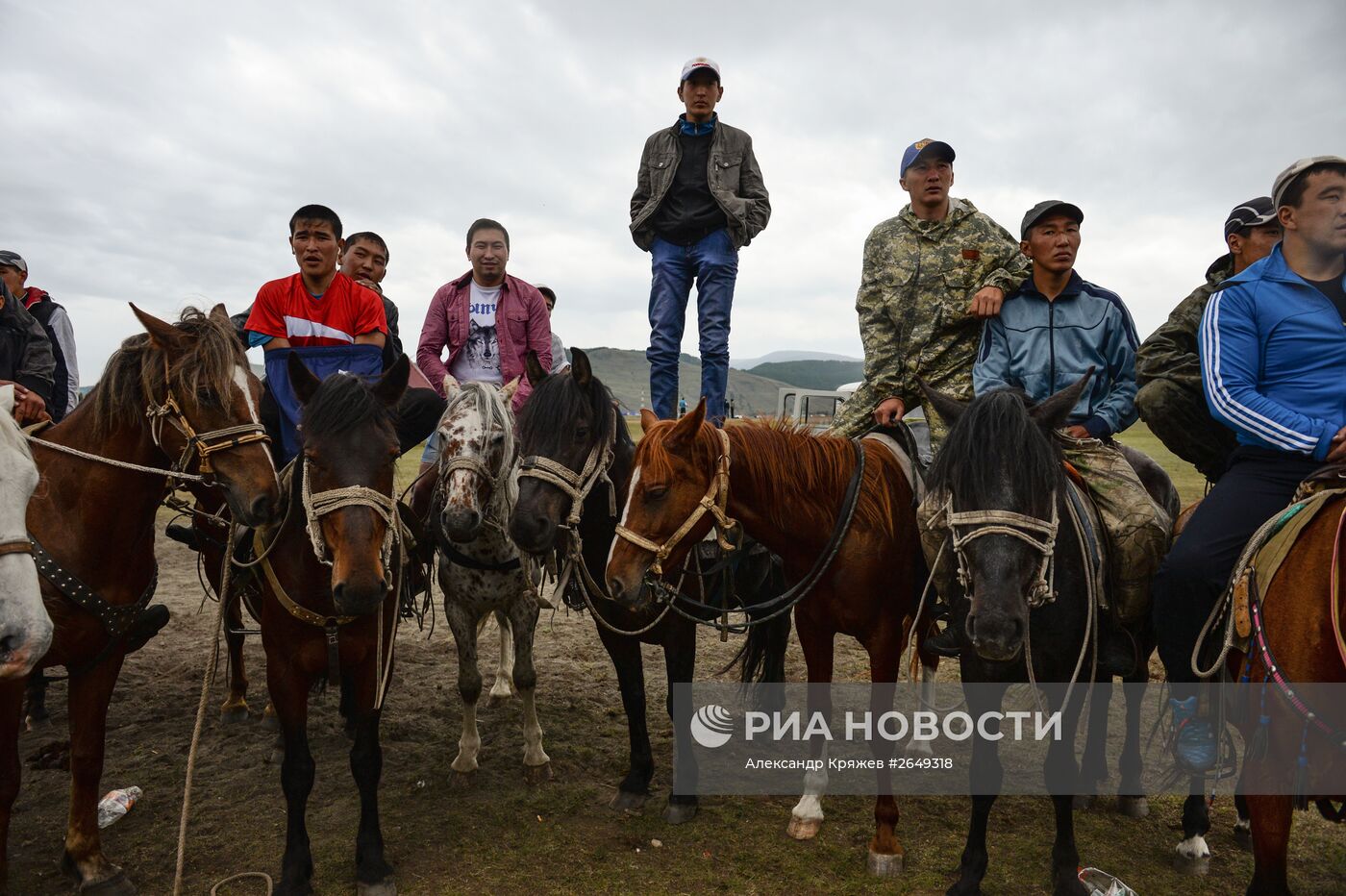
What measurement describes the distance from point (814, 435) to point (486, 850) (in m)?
2.91

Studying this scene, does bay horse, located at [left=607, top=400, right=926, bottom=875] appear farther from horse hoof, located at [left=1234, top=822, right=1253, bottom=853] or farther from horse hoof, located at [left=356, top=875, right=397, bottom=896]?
horse hoof, located at [left=1234, top=822, right=1253, bottom=853]

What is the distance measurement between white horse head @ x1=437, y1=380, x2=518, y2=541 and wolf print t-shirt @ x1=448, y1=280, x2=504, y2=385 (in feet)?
4.24

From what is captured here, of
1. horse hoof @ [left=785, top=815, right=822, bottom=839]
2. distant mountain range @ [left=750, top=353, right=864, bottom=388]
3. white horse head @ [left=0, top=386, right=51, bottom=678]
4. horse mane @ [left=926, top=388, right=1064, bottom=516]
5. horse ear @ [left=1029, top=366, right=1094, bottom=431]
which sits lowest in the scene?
horse hoof @ [left=785, top=815, right=822, bottom=839]

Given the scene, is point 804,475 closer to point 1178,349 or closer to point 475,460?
point 475,460

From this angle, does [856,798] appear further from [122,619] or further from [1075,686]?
[122,619]

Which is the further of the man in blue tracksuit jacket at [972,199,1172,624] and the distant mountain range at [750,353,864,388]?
the distant mountain range at [750,353,864,388]

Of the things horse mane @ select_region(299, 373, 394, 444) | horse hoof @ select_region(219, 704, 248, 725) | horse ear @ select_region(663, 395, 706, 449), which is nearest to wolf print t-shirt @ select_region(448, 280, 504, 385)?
horse mane @ select_region(299, 373, 394, 444)

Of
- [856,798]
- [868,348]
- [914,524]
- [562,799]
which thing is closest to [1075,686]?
[914,524]

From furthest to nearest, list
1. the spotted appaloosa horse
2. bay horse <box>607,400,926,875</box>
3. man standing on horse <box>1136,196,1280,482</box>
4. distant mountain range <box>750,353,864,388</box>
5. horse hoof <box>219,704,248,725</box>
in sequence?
1. distant mountain range <box>750,353,864,388</box>
2. horse hoof <box>219,704,248,725</box>
3. the spotted appaloosa horse
4. bay horse <box>607,400,926,875</box>
5. man standing on horse <box>1136,196,1280,482</box>

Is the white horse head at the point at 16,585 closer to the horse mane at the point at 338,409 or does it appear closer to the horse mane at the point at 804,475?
the horse mane at the point at 338,409

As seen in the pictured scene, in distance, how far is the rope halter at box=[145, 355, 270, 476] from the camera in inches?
129

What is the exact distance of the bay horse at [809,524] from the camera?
3.68 metres

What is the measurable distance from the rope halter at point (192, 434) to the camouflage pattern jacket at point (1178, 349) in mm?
4381

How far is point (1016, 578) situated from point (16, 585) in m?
3.44
